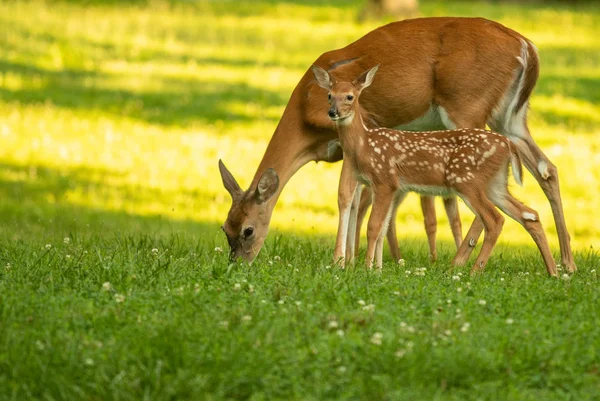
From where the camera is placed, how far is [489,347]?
5.92 meters

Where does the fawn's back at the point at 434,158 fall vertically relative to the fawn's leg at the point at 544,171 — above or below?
above

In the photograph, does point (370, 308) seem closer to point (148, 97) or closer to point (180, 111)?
point (180, 111)

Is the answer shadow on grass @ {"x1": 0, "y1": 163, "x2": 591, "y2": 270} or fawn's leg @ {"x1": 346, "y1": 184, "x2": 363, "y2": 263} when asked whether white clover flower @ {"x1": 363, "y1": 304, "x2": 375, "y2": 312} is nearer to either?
fawn's leg @ {"x1": 346, "y1": 184, "x2": 363, "y2": 263}

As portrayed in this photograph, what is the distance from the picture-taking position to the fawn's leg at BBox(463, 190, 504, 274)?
802cm

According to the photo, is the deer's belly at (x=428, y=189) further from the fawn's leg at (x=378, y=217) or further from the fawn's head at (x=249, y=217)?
the fawn's head at (x=249, y=217)

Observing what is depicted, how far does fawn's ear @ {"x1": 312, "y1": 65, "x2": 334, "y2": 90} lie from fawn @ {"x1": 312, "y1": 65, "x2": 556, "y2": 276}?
5cm

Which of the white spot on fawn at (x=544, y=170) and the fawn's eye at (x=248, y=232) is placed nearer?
the fawn's eye at (x=248, y=232)

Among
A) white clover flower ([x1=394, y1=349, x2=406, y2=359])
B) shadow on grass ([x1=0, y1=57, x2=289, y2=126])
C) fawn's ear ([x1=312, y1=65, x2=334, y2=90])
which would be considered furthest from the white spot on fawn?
shadow on grass ([x1=0, y1=57, x2=289, y2=126])

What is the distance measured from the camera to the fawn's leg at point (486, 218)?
26.3ft

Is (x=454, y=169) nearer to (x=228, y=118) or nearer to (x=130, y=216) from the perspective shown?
(x=130, y=216)

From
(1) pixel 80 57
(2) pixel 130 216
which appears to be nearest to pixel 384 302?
(2) pixel 130 216

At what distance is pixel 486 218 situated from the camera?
803 cm

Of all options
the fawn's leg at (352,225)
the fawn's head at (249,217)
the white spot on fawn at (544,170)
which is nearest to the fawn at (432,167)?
the fawn's leg at (352,225)

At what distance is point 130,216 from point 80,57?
8.49 m
